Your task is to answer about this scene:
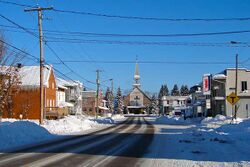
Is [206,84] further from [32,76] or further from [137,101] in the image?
[137,101]

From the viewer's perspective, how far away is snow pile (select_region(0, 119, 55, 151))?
2400 centimetres

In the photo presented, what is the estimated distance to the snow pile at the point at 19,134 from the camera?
945 inches

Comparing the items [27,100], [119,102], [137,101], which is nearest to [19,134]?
[27,100]

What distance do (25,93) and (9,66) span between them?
1224 cm

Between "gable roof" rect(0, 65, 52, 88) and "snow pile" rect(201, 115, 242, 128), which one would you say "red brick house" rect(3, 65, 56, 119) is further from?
"snow pile" rect(201, 115, 242, 128)

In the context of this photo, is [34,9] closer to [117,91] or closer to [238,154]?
[238,154]

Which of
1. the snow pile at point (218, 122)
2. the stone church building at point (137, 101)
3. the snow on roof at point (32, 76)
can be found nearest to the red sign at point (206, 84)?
the snow pile at point (218, 122)

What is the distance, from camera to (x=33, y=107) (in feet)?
234

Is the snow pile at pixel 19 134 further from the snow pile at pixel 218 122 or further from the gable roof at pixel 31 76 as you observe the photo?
the gable roof at pixel 31 76

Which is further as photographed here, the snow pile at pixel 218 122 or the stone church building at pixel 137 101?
the stone church building at pixel 137 101

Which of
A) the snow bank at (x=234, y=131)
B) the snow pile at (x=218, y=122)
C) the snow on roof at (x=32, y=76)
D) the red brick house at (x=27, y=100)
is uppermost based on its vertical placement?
the snow on roof at (x=32, y=76)

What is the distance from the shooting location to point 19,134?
2714 centimetres

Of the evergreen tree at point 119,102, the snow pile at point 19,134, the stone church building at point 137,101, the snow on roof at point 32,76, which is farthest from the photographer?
the stone church building at point 137,101

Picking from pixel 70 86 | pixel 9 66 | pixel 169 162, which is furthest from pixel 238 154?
pixel 70 86
